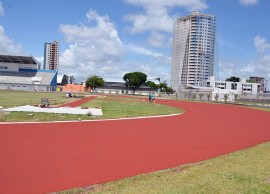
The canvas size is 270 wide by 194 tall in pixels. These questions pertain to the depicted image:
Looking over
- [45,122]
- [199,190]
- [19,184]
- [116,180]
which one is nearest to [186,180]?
[199,190]

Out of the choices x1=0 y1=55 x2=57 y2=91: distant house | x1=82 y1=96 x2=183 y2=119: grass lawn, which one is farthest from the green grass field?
x1=0 y1=55 x2=57 y2=91: distant house

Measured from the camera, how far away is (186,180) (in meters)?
6.52

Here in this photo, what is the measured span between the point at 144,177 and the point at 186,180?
2.99ft

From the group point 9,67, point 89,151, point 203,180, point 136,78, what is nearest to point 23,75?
point 9,67

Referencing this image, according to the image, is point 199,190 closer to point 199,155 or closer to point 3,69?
point 199,155

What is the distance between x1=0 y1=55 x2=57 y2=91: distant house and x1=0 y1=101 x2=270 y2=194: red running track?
8524cm

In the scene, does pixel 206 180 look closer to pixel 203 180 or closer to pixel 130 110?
pixel 203 180

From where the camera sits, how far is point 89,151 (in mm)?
9656

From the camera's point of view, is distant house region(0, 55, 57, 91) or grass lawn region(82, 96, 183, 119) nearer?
grass lawn region(82, 96, 183, 119)

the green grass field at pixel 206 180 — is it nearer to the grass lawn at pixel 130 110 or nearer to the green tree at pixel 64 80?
the grass lawn at pixel 130 110

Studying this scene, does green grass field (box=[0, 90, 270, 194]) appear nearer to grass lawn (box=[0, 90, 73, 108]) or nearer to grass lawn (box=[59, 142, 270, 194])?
grass lawn (box=[59, 142, 270, 194])

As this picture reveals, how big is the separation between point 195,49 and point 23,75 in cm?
9422

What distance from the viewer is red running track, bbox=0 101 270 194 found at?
6719mm

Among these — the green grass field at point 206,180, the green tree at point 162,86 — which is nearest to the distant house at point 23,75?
the green tree at point 162,86
